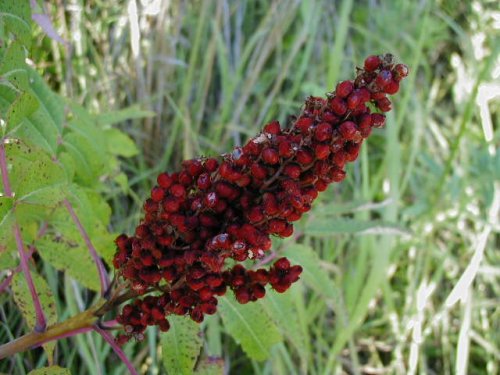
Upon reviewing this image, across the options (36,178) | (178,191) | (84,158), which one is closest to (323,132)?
(178,191)

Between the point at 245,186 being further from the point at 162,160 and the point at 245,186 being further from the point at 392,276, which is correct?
the point at 392,276

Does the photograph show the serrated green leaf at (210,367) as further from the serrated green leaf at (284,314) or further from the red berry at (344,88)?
the red berry at (344,88)

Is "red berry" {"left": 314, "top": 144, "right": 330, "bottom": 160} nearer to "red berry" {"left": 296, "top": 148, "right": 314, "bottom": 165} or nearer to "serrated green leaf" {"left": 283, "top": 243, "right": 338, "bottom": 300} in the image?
"red berry" {"left": 296, "top": 148, "right": 314, "bottom": 165}

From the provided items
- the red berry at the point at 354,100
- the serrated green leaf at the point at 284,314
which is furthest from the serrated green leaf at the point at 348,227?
the red berry at the point at 354,100

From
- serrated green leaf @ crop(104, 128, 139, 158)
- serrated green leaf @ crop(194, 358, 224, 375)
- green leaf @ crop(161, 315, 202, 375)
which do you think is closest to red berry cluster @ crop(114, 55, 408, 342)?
green leaf @ crop(161, 315, 202, 375)

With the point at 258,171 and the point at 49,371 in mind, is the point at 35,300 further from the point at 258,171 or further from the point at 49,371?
the point at 258,171

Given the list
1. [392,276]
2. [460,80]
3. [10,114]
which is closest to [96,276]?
[10,114]
